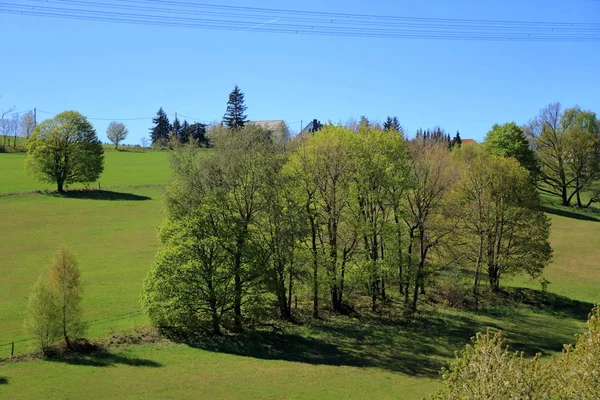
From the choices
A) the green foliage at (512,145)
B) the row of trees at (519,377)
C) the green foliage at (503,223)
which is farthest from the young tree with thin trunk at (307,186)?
the green foliage at (512,145)

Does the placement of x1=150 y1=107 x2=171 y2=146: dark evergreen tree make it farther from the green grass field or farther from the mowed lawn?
the green grass field

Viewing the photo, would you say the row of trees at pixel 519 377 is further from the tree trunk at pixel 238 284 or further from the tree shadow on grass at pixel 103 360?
Result: the tree trunk at pixel 238 284

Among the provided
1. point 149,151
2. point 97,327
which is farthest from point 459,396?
point 149,151

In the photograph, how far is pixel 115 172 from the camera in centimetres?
9069

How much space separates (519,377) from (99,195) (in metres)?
66.8

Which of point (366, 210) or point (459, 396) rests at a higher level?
point (366, 210)

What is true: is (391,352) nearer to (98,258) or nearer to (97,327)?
(97,327)

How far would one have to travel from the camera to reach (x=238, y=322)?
3181 cm

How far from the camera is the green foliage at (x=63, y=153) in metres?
68.9

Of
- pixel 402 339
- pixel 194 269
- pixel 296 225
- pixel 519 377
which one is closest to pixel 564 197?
pixel 402 339

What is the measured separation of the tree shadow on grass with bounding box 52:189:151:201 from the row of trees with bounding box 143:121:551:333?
38310 millimetres

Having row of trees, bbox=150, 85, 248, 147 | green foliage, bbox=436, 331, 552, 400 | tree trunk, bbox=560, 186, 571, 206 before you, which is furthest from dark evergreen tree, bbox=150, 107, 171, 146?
green foliage, bbox=436, 331, 552, 400

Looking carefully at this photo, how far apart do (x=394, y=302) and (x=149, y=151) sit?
97.1m

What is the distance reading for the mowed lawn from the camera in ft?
244
